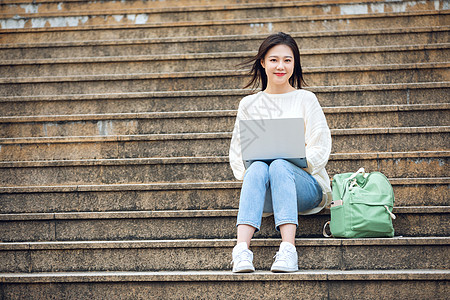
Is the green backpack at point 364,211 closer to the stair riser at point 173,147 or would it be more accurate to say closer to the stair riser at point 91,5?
the stair riser at point 173,147

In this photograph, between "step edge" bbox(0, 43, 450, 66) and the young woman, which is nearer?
the young woman

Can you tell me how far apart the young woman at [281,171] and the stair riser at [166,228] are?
16 centimetres

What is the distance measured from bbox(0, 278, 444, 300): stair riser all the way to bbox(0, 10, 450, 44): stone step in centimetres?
323

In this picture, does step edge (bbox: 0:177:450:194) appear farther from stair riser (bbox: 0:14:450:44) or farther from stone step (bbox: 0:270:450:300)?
stair riser (bbox: 0:14:450:44)

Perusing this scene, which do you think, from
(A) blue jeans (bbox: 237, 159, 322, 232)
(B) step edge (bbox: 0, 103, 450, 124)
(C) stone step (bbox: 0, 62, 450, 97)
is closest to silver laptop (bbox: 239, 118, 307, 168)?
(A) blue jeans (bbox: 237, 159, 322, 232)

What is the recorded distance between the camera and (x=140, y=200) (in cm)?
369

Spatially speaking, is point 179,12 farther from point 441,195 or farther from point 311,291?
point 311,291

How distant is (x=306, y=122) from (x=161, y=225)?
1.06 m

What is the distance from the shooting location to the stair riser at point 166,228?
3.30 metres

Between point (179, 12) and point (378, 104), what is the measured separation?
8.10 feet

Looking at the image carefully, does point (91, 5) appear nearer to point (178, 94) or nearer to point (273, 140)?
point (178, 94)

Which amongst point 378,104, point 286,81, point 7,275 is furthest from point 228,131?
point 7,275

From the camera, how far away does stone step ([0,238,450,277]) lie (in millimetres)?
3023

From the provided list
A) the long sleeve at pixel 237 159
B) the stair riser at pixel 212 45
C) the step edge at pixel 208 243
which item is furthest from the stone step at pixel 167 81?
the step edge at pixel 208 243
